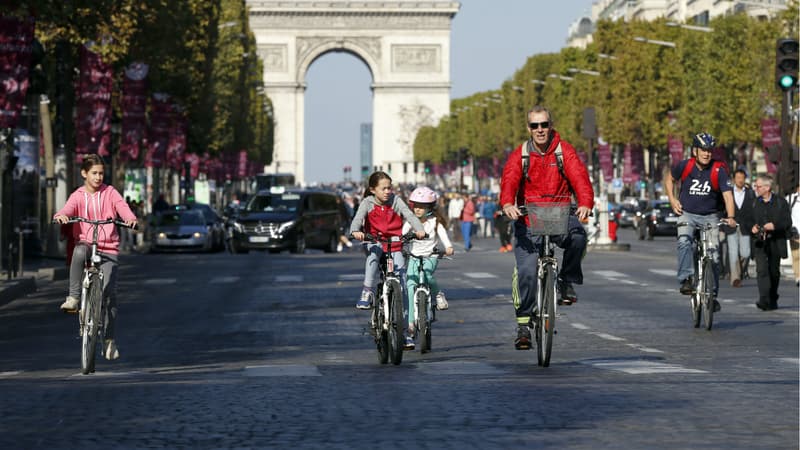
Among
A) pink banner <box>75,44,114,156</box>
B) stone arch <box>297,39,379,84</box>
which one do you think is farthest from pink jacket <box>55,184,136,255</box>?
stone arch <box>297,39,379,84</box>

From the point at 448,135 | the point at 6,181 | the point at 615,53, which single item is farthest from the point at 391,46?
the point at 6,181

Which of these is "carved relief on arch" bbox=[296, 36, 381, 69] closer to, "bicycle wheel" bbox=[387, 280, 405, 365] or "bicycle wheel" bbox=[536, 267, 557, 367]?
"bicycle wheel" bbox=[387, 280, 405, 365]

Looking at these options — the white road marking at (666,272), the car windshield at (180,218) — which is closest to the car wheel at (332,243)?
Answer: the car windshield at (180,218)

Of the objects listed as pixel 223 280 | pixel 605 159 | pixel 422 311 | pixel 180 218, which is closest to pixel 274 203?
pixel 180 218

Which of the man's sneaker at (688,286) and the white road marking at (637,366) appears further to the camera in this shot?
the man's sneaker at (688,286)

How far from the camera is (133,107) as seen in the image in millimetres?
49438

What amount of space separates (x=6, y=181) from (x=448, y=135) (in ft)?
425

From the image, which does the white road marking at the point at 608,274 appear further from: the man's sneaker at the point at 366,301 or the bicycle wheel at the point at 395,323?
the bicycle wheel at the point at 395,323

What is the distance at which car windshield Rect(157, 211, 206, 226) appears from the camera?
53281 millimetres

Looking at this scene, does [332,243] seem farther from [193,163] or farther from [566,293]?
[566,293]

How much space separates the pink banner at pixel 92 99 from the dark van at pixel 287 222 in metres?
8.26

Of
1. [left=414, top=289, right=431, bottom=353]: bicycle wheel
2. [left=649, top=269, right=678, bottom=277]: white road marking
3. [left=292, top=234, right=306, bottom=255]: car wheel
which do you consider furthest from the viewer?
[left=292, top=234, right=306, bottom=255]: car wheel

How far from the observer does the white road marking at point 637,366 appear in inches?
541

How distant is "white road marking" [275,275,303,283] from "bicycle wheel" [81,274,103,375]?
17.9 m
